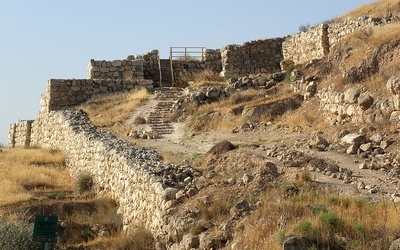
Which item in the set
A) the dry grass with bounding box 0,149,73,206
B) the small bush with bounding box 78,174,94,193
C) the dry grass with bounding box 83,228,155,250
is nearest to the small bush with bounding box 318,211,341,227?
the dry grass with bounding box 83,228,155,250

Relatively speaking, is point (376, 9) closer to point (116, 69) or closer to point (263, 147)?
point (116, 69)

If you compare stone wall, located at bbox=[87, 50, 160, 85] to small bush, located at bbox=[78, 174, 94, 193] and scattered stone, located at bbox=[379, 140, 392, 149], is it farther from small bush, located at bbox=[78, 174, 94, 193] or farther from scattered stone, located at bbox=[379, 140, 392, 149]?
scattered stone, located at bbox=[379, 140, 392, 149]

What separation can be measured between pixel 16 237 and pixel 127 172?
303 cm

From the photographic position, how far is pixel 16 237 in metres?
12.8

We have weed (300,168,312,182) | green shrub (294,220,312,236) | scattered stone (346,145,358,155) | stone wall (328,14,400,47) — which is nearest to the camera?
green shrub (294,220,312,236)

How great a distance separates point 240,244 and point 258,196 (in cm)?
180

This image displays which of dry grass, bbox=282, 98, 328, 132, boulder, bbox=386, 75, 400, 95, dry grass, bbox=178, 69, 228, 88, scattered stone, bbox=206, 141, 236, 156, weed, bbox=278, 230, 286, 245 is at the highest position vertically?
dry grass, bbox=178, 69, 228, 88

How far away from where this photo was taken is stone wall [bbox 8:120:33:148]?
96.8 feet

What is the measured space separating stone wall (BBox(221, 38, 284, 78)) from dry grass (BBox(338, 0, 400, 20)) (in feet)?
18.9

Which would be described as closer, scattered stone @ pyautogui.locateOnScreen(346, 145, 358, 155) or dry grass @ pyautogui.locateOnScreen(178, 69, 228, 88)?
scattered stone @ pyautogui.locateOnScreen(346, 145, 358, 155)

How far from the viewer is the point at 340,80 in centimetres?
1888

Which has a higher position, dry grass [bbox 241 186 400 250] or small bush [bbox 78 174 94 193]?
dry grass [bbox 241 186 400 250]

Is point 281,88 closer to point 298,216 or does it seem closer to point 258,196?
point 258,196

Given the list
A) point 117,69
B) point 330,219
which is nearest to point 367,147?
point 330,219
